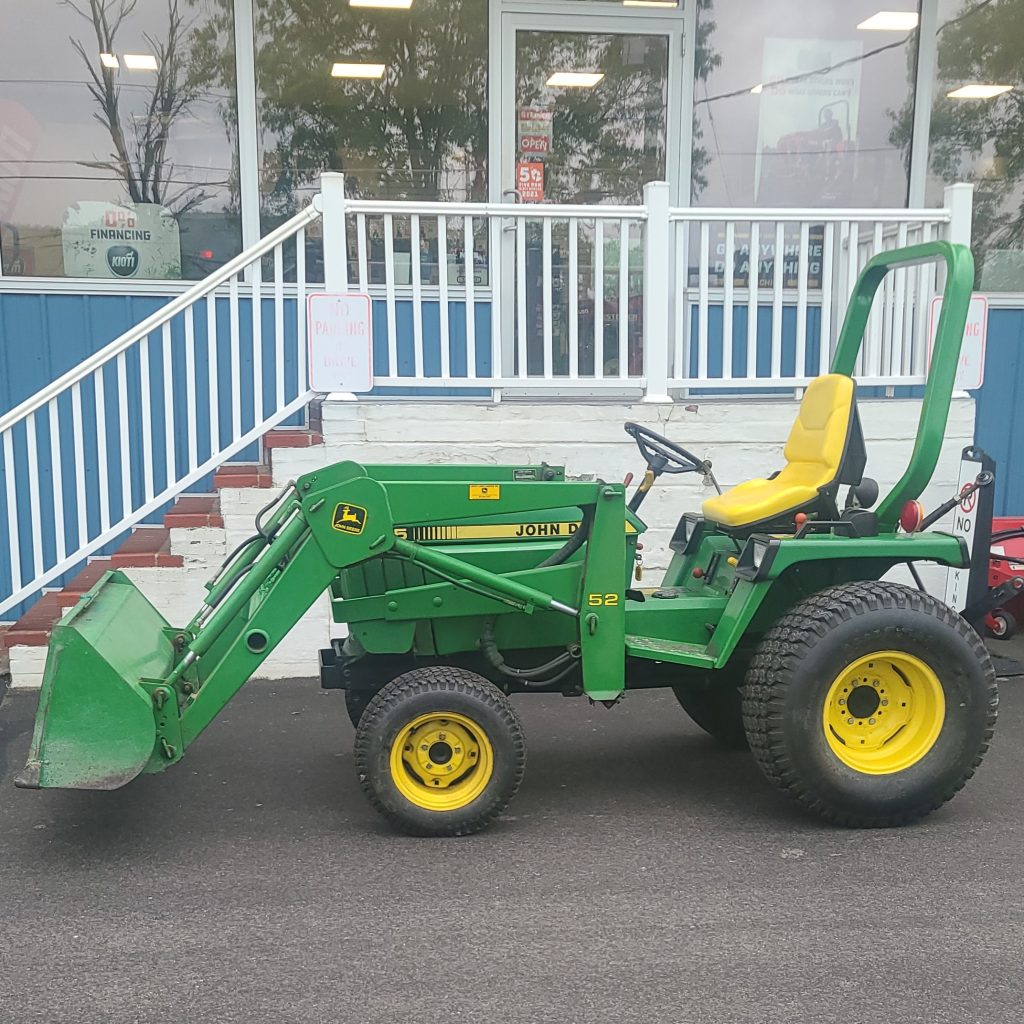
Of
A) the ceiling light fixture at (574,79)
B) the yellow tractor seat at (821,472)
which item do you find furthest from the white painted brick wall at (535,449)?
the ceiling light fixture at (574,79)

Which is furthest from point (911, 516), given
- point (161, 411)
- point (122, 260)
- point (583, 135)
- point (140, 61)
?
point (140, 61)

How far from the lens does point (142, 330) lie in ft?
17.3

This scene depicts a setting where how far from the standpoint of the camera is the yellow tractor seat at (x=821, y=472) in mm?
3836

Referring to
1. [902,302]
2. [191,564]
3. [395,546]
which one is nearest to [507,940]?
[395,546]

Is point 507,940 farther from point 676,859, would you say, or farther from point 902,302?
point 902,302

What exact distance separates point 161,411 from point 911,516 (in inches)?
194

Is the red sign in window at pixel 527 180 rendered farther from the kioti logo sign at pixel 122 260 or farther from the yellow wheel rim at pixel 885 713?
the yellow wheel rim at pixel 885 713

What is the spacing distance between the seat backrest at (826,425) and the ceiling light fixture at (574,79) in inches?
158

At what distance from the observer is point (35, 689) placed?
17.1 ft

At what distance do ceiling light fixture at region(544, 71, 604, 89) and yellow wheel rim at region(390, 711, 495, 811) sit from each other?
17.2 feet

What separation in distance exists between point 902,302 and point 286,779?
14.0ft

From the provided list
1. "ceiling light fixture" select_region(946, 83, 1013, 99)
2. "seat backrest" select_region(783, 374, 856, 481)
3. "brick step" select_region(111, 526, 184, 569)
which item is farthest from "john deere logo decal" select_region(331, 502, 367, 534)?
"ceiling light fixture" select_region(946, 83, 1013, 99)

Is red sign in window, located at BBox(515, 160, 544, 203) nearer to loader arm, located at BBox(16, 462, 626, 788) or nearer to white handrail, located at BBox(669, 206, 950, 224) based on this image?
white handrail, located at BBox(669, 206, 950, 224)

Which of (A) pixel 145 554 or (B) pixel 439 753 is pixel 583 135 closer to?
(A) pixel 145 554
